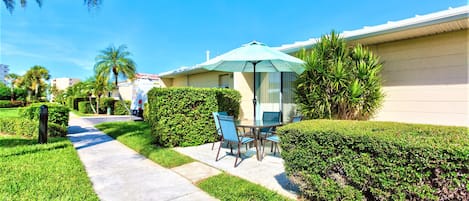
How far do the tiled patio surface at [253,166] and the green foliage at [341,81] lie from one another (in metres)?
1.76

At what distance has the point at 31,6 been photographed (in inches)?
237

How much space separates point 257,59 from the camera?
16.4 ft

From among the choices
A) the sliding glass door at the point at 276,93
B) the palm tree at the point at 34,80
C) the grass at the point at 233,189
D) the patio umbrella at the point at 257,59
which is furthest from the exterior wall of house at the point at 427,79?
the palm tree at the point at 34,80

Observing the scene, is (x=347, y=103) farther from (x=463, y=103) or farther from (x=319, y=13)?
(x=319, y=13)

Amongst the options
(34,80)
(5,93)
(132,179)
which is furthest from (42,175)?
(34,80)

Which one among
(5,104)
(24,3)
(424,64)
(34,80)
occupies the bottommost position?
(5,104)

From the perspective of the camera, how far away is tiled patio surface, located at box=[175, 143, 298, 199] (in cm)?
375

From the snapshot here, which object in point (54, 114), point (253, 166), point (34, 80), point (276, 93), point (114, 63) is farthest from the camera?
point (34, 80)

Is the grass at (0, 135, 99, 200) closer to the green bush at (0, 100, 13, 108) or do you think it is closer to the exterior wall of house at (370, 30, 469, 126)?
the exterior wall of house at (370, 30, 469, 126)

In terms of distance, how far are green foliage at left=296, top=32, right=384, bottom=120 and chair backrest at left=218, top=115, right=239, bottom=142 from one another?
215cm

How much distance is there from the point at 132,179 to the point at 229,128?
6.71 feet

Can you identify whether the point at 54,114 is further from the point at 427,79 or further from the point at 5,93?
the point at 5,93

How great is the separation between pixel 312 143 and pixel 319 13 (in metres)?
9.46

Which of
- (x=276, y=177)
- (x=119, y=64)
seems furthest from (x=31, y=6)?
(x=119, y=64)
